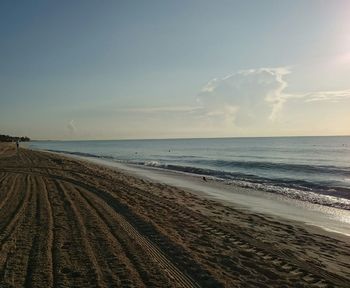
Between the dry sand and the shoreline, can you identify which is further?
the shoreline

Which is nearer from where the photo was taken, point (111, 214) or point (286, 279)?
point (286, 279)

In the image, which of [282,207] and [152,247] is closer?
[152,247]

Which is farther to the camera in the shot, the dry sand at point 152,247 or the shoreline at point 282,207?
the shoreline at point 282,207

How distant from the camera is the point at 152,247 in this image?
831 cm

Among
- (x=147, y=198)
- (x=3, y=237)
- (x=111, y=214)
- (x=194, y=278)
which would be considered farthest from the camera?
(x=147, y=198)

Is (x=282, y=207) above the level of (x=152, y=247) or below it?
below

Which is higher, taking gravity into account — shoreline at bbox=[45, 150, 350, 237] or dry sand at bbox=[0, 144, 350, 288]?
dry sand at bbox=[0, 144, 350, 288]

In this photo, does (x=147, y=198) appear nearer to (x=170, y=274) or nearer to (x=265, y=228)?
(x=265, y=228)

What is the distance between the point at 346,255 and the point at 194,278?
464 cm

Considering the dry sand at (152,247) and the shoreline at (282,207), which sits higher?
the dry sand at (152,247)

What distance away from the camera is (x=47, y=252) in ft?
24.6

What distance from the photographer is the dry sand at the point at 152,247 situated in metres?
6.50

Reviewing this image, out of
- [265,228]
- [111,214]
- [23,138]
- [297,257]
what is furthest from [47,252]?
[23,138]

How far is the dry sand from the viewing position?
21.3 ft
